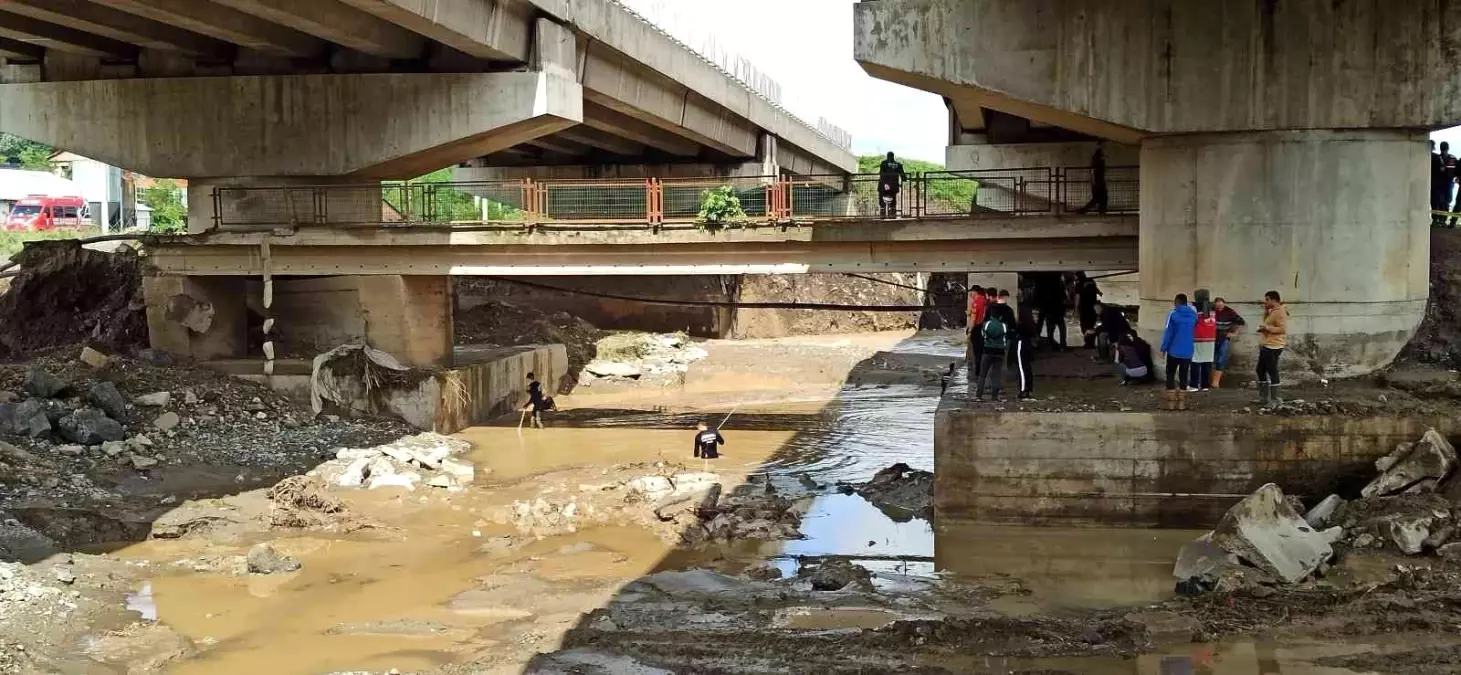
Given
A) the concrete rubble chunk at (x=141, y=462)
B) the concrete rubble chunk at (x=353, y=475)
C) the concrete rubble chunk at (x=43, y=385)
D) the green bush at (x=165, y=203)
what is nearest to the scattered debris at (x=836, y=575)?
the concrete rubble chunk at (x=353, y=475)

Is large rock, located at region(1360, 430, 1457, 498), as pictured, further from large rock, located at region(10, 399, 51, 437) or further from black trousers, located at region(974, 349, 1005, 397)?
large rock, located at region(10, 399, 51, 437)

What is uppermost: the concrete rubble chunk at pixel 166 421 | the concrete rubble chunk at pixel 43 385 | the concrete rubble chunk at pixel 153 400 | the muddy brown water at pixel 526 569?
the concrete rubble chunk at pixel 43 385

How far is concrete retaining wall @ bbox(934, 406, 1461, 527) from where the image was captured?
50.8 feet

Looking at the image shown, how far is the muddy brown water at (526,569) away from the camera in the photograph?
1113 cm

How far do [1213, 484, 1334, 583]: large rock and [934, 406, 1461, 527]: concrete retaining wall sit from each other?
46.7 inches

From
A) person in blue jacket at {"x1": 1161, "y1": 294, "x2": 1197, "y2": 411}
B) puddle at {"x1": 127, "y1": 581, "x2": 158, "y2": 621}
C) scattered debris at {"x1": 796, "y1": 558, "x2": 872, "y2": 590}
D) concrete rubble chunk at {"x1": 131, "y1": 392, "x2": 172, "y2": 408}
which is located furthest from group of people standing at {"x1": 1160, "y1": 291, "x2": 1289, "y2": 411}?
concrete rubble chunk at {"x1": 131, "y1": 392, "x2": 172, "y2": 408}

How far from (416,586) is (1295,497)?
9.66 m

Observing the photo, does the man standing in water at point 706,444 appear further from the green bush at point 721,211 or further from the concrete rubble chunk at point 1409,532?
the concrete rubble chunk at point 1409,532


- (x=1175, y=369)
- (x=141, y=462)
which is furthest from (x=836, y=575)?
(x=141, y=462)

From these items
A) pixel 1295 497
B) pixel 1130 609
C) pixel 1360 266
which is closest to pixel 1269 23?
pixel 1360 266

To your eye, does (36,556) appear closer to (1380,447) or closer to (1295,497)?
(1295,497)

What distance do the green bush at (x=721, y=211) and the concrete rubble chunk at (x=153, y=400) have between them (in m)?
8.93

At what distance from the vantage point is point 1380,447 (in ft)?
50.4

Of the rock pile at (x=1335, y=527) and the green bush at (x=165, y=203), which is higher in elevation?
the green bush at (x=165, y=203)
